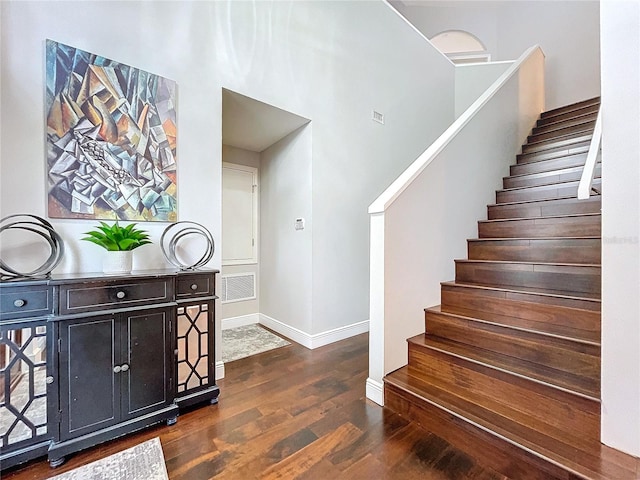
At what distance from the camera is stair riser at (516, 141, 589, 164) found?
9.80 ft

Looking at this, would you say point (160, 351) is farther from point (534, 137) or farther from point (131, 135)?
point (534, 137)

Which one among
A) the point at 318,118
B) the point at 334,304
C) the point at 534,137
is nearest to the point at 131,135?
the point at 318,118

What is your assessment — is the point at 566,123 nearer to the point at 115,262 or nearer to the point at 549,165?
the point at 549,165

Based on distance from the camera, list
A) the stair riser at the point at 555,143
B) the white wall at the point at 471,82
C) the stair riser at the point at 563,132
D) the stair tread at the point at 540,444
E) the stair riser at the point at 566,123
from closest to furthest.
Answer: the stair tread at the point at 540,444, the stair riser at the point at 555,143, the stair riser at the point at 563,132, the stair riser at the point at 566,123, the white wall at the point at 471,82

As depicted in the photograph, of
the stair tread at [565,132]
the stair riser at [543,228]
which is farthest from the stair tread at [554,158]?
the stair riser at [543,228]

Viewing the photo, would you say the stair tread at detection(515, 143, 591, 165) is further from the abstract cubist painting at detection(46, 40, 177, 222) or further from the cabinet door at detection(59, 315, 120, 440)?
the cabinet door at detection(59, 315, 120, 440)

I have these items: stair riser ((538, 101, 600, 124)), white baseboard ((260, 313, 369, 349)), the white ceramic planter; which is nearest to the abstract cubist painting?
the white ceramic planter

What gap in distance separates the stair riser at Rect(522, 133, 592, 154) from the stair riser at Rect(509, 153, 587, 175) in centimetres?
35

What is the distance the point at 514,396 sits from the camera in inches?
62.1

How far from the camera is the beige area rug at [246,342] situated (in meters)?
2.78

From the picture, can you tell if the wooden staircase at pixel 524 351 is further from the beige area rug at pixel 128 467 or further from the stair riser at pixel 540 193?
the beige area rug at pixel 128 467

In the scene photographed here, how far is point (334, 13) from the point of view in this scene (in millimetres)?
3076

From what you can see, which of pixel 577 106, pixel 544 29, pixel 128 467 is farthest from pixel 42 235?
pixel 544 29

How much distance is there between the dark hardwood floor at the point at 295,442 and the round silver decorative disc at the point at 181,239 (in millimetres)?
968
